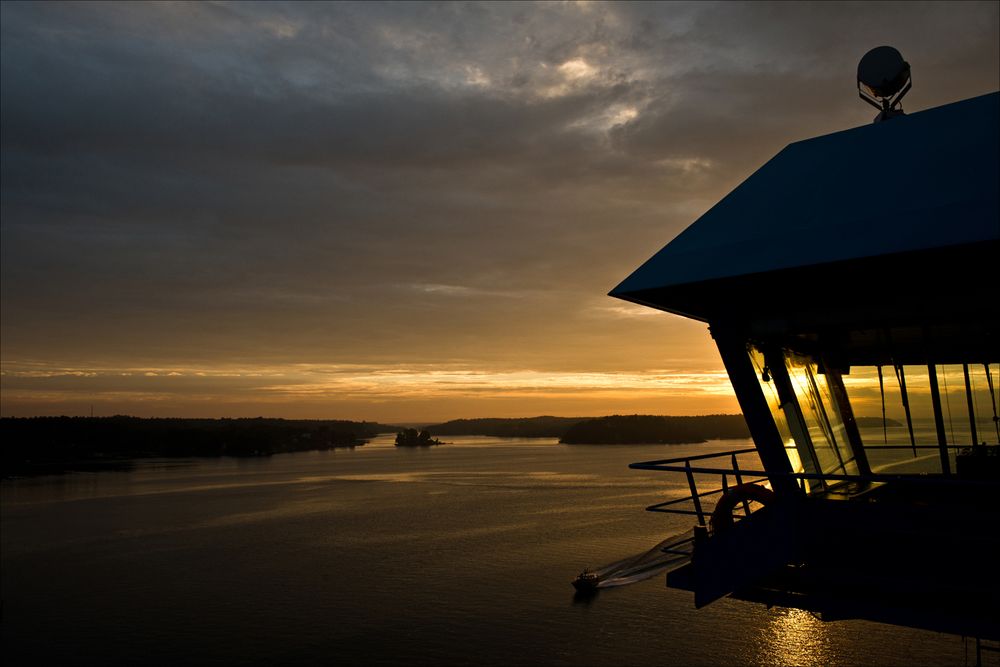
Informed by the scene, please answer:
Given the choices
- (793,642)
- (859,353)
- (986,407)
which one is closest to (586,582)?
(793,642)

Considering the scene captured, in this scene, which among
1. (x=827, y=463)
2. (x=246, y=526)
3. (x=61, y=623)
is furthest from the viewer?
(x=246, y=526)

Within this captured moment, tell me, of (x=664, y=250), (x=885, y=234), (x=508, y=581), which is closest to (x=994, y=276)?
(x=885, y=234)

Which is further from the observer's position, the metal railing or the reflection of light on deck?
the reflection of light on deck

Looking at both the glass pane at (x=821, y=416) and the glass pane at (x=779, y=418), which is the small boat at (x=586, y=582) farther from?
the glass pane at (x=779, y=418)

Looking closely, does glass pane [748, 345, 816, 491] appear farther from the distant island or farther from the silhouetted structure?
the distant island

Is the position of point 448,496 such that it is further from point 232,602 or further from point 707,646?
point 707,646

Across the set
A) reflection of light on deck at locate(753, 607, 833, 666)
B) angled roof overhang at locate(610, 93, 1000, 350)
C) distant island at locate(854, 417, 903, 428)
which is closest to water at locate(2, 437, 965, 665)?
reflection of light on deck at locate(753, 607, 833, 666)
